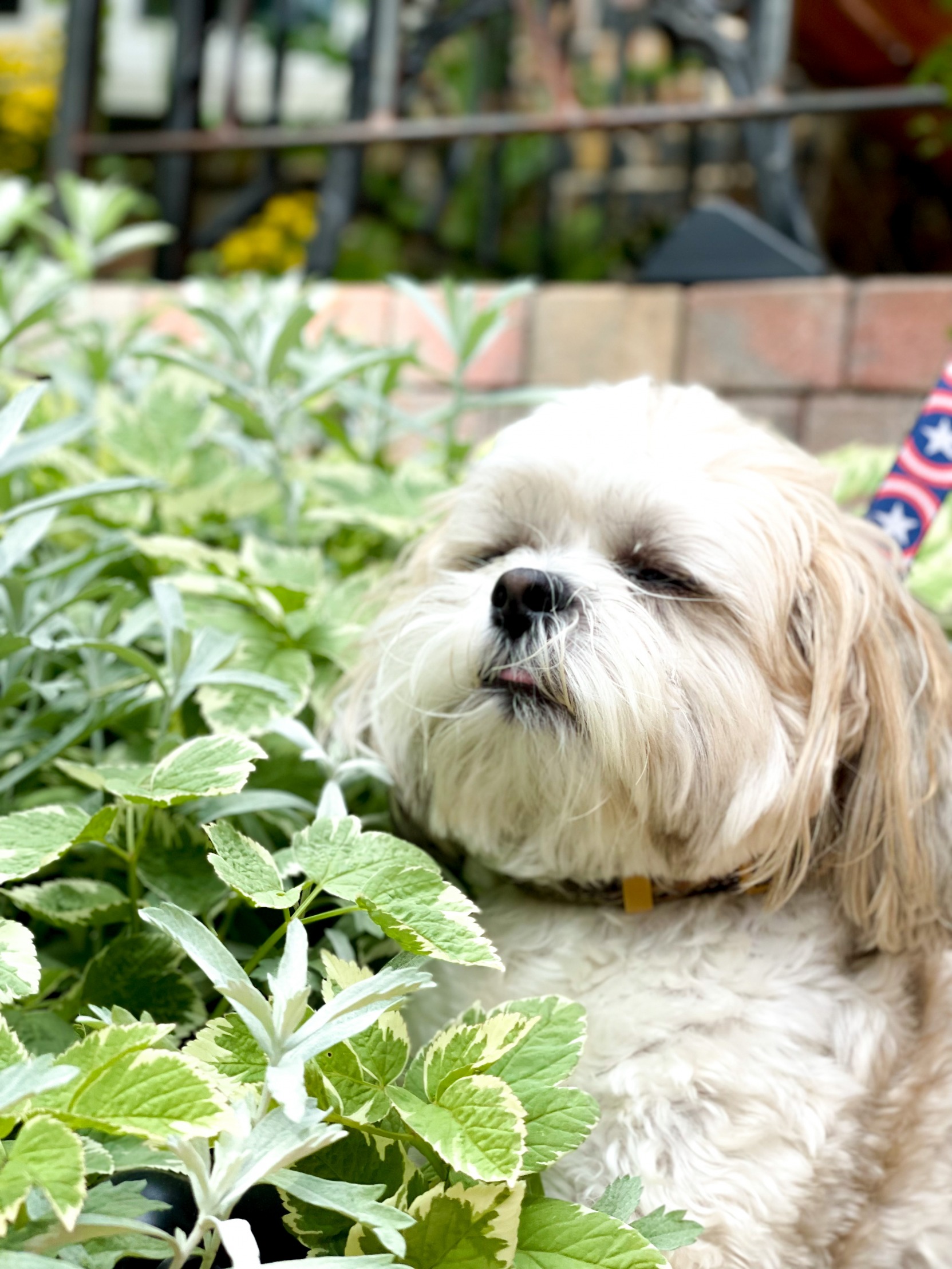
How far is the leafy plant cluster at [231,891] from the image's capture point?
33.2 inches

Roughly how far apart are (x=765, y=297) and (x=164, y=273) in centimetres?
202

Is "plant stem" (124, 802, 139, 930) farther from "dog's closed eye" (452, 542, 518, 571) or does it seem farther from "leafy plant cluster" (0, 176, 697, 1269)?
"dog's closed eye" (452, 542, 518, 571)

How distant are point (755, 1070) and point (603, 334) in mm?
1889

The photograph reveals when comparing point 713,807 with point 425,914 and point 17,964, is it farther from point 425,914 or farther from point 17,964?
point 17,964

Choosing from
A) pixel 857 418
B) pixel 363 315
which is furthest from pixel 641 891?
pixel 363 315

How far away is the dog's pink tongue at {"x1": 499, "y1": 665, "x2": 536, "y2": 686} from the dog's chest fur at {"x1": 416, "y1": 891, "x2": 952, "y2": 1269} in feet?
0.96

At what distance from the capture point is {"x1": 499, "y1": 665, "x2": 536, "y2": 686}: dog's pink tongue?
1.29 m

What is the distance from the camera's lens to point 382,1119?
3.39 feet

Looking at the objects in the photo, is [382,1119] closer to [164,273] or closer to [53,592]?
[53,592]

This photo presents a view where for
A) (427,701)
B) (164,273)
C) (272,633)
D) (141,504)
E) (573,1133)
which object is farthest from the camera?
(164,273)

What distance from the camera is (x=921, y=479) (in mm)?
1594

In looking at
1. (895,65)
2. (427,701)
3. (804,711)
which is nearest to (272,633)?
(427,701)

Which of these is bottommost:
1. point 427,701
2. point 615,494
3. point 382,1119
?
point 382,1119

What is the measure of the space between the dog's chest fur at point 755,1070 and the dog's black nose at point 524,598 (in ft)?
1.15
